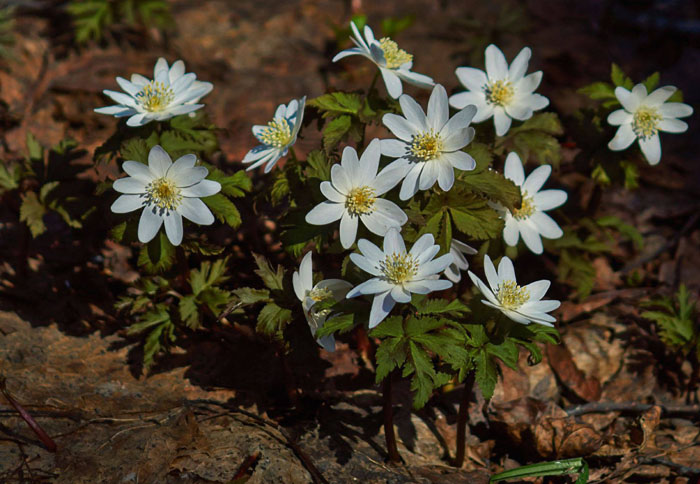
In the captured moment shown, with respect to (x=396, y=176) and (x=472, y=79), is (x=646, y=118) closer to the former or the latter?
(x=472, y=79)

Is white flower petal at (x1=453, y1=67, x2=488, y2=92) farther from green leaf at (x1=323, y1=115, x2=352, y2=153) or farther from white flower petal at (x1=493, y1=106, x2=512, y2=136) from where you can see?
green leaf at (x1=323, y1=115, x2=352, y2=153)

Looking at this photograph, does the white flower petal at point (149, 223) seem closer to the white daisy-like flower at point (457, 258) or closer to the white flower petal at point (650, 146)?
the white daisy-like flower at point (457, 258)

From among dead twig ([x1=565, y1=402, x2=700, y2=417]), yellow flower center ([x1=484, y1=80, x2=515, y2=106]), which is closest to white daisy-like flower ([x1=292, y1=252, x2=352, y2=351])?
yellow flower center ([x1=484, y1=80, x2=515, y2=106])

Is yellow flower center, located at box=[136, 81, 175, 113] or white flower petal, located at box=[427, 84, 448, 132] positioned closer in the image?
white flower petal, located at box=[427, 84, 448, 132]

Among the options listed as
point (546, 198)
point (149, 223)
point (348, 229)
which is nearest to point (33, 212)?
point (149, 223)

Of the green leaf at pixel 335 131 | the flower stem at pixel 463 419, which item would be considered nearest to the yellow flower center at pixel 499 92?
the green leaf at pixel 335 131

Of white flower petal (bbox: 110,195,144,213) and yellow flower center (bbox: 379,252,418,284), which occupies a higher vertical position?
white flower petal (bbox: 110,195,144,213)

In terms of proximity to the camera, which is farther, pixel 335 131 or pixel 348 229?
pixel 335 131
